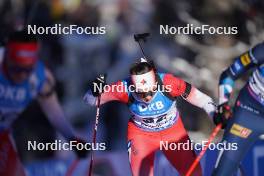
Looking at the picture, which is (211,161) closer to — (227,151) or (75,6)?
(227,151)

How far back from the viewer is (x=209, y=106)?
4.79 m

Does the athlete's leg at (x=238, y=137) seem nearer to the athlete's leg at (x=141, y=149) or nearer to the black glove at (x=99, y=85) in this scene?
the athlete's leg at (x=141, y=149)

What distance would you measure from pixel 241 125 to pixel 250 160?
630mm

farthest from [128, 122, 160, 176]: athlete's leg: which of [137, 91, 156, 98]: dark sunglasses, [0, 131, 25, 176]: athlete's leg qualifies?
[0, 131, 25, 176]: athlete's leg

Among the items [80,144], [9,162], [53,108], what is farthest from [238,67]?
[9,162]

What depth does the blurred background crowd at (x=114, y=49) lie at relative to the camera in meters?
6.15

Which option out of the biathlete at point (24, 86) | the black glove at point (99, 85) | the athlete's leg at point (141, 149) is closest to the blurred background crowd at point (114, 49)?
the biathlete at point (24, 86)

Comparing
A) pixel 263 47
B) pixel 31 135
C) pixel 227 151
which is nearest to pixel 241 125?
pixel 227 151

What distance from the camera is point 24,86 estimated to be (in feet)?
17.5

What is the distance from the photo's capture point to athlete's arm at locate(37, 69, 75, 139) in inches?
205

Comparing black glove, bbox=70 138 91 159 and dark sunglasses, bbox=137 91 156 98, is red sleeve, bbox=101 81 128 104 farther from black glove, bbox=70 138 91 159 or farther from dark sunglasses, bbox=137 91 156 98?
black glove, bbox=70 138 91 159

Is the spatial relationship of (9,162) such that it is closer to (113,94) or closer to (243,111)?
(113,94)

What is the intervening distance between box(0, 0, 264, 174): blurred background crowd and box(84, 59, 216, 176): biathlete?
1.19 meters

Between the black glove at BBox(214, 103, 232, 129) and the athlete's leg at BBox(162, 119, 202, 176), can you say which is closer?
the black glove at BBox(214, 103, 232, 129)
